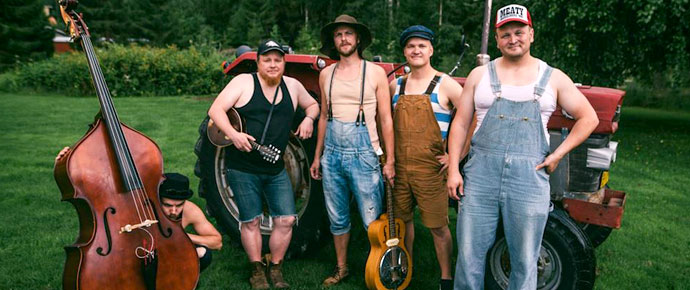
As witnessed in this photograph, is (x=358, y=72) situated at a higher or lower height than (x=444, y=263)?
higher

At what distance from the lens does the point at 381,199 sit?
3.40 m

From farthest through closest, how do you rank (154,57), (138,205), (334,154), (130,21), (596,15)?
(130,21)
(154,57)
(596,15)
(334,154)
(138,205)

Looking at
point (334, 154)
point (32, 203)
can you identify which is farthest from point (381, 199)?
point (32, 203)

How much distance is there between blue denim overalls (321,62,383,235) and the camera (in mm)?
3227

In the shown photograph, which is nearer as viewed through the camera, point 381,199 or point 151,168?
point 151,168

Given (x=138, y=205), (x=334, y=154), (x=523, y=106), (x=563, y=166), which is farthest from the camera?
(x=334, y=154)

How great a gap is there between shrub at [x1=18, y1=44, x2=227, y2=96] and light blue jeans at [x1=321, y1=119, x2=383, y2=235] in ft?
50.1

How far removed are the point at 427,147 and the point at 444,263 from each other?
0.79 metres

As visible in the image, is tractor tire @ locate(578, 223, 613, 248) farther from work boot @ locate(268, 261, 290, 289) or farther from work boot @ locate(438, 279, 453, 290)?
work boot @ locate(268, 261, 290, 289)

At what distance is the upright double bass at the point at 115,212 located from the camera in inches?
96.3

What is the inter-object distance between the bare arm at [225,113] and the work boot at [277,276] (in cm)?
93

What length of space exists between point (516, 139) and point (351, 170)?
117 cm

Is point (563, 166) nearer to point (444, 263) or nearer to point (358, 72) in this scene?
point (444, 263)

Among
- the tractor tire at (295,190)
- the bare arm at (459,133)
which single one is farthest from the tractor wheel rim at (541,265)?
the tractor tire at (295,190)
